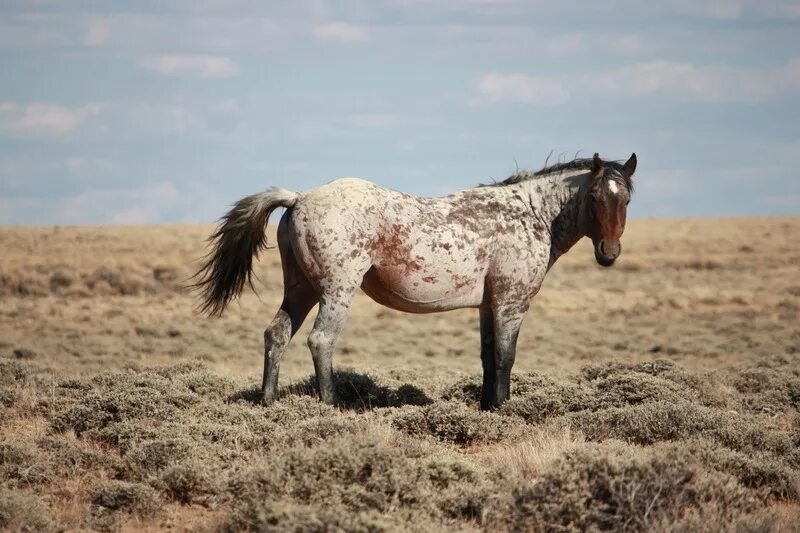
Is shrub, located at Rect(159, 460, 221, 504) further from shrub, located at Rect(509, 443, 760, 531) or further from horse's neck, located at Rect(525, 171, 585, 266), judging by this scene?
horse's neck, located at Rect(525, 171, 585, 266)

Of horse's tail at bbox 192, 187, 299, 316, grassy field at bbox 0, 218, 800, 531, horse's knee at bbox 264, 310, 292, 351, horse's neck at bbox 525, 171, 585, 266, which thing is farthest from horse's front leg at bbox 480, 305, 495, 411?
horse's tail at bbox 192, 187, 299, 316

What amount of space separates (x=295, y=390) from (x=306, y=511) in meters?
5.13

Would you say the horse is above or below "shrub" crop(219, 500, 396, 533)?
above

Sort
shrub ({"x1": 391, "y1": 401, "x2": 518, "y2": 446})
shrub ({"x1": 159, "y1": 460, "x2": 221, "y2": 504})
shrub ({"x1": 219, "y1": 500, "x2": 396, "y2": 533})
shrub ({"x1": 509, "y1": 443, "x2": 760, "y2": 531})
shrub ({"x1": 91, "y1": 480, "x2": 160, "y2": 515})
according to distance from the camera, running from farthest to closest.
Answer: shrub ({"x1": 391, "y1": 401, "x2": 518, "y2": 446}), shrub ({"x1": 159, "y1": 460, "x2": 221, "y2": 504}), shrub ({"x1": 91, "y1": 480, "x2": 160, "y2": 515}), shrub ({"x1": 509, "y1": 443, "x2": 760, "y2": 531}), shrub ({"x1": 219, "y1": 500, "x2": 396, "y2": 533})

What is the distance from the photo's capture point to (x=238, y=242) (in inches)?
411

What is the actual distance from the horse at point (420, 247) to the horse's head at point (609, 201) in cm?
1

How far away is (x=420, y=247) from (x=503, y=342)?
1.39 m

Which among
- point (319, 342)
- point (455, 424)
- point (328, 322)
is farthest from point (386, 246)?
point (455, 424)

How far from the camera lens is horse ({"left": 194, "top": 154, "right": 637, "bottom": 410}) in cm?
987

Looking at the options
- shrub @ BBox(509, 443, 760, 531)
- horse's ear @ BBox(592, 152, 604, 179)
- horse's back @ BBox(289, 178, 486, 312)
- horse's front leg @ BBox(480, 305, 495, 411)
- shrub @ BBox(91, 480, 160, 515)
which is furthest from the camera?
horse's front leg @ BBox(480, 305, 495, 411)

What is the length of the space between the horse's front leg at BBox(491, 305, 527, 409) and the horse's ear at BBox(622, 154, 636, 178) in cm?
179

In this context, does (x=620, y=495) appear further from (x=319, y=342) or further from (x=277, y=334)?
(x=277, y=334)

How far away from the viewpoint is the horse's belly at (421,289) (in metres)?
10.1

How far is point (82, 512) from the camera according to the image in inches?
278
